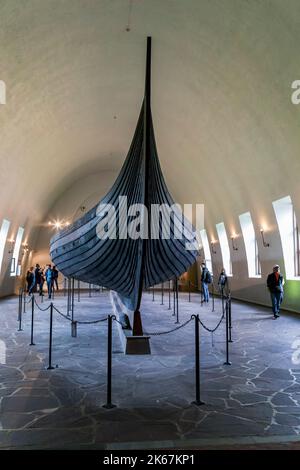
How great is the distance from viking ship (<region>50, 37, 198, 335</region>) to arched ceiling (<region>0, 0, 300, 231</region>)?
3779mm

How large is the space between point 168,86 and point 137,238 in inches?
319

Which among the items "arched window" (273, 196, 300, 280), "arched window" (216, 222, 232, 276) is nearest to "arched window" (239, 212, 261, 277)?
"arched window" (216, 222, 232, 276)

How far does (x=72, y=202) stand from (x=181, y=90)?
13.4 metres

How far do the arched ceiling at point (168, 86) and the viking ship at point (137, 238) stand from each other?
12.4 feet

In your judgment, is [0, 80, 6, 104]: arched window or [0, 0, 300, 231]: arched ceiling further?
[0, 80, 6, 104]: arched window

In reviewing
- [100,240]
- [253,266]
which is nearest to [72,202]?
[253,266]

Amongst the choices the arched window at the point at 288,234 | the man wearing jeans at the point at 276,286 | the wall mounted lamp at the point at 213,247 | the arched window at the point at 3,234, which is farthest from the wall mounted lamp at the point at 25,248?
the man wearing jeans at the point at 276,286

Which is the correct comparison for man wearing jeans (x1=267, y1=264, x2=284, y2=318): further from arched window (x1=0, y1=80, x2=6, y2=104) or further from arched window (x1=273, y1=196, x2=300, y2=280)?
arched window (x1=0, y1=80, x2=6, y2=104)

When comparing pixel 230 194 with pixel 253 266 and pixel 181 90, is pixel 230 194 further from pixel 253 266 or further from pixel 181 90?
pixel 181 90

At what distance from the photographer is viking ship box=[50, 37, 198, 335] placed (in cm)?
678

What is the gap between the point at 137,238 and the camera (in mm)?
7191
